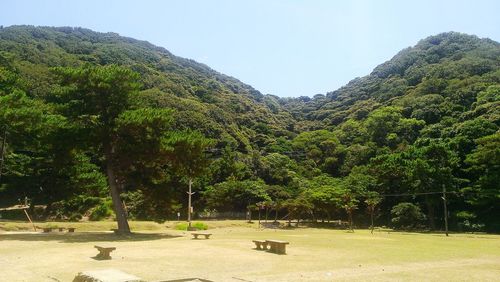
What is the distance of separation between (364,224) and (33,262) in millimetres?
45931

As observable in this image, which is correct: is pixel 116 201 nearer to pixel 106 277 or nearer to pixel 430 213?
pixel 106 277

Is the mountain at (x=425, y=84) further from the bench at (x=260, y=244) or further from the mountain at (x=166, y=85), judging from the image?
the bench at (x=260, y=244)

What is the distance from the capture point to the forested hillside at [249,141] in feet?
79.9

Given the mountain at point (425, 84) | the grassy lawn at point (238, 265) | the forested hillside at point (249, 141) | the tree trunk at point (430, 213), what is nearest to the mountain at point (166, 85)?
the forested hillside at point (249, 141)

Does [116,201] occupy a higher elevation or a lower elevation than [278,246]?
higher

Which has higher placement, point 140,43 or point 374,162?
point 140,43

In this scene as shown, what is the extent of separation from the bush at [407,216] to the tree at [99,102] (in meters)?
31.4

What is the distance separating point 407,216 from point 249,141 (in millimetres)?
45240

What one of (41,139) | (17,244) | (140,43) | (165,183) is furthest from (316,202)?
(140,43)

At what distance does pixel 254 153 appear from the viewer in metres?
69.8

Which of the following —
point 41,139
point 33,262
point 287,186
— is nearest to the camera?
point 33,262

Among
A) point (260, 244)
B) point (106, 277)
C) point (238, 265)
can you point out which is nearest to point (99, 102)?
point (260, 244)

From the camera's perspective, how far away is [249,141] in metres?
86.6

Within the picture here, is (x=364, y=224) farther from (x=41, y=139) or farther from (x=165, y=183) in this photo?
(x=41, y=139)
